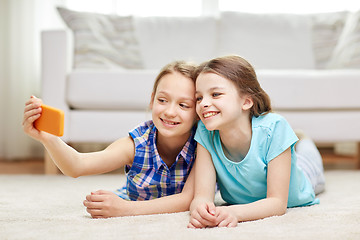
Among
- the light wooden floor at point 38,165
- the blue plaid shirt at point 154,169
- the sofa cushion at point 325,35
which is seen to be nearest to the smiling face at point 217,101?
the blue plaid shirt at point 154,169

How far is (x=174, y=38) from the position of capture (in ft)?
8.91

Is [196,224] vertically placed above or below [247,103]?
below

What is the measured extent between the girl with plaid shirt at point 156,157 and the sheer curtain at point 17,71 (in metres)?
1.94

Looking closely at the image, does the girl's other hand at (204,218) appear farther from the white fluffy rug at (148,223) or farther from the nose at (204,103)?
the nose at (204,103)

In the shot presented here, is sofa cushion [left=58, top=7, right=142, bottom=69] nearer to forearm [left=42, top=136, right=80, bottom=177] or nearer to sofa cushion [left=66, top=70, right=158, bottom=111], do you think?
sofa cushion [left=66, top=70, right=158, bottom=111]

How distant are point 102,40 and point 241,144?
5.30 feet

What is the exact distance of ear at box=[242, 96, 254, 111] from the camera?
1.14m

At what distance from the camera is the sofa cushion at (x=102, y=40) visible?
97.3 inches

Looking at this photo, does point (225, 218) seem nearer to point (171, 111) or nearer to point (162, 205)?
point (162, 205)

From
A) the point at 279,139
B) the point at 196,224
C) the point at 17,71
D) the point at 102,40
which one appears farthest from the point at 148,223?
the point at 17,71

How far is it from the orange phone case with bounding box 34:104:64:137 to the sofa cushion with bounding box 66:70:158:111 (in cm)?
104

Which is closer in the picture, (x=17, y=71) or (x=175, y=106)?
(x=175, y=106)

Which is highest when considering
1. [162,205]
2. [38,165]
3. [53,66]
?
[53,66]

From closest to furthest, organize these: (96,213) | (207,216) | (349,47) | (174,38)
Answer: (207,216) → (96,213) → (349,47) → (174,38)
